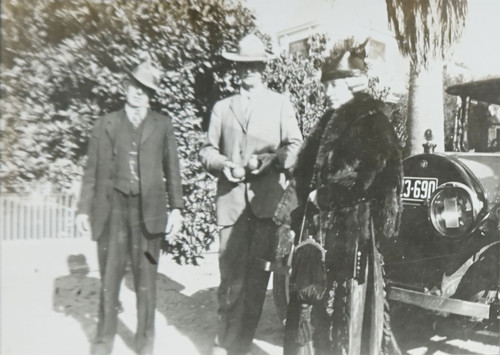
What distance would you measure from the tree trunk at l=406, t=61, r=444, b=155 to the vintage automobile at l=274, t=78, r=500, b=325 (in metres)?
0.10

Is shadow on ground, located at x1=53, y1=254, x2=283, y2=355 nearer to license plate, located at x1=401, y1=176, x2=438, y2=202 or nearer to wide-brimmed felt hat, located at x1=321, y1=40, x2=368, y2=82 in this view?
license plate, located at x1=401, y1=176, x2=438, y2=202

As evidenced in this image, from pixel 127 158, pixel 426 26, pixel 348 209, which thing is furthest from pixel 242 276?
pixel 426 26

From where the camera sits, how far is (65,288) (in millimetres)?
2328

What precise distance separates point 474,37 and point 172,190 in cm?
243

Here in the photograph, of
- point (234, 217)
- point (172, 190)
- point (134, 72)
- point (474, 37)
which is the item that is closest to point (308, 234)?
point (234, 217)

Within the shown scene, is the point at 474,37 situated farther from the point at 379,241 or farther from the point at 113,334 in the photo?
the point at 113,334

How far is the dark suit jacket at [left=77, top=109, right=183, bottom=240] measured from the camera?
7.55ft

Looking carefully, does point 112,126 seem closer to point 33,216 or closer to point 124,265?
point 33,216

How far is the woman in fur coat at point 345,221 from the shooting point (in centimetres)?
269

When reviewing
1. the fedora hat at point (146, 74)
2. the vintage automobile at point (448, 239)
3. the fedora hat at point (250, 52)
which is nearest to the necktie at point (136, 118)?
the fedora hat at point (146, 74)

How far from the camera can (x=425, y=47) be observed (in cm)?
348

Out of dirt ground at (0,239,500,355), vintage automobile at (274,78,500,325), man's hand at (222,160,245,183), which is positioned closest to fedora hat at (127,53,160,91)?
man's hand at (222,160,245,183)

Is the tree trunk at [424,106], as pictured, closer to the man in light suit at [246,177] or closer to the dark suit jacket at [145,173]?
the man in light suit at [246,177]

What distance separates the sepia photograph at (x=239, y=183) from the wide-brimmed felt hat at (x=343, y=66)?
0.02m
